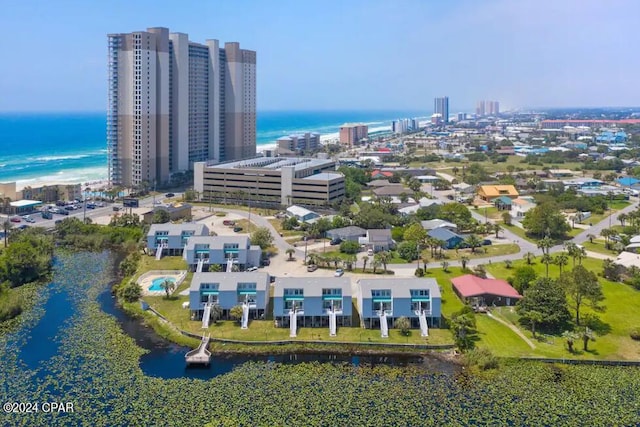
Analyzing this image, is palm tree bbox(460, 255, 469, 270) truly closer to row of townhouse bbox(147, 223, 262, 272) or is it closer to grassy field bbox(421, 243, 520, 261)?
grassy field bbox(421, 243, 520, 261)

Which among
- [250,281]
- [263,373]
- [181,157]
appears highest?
[181,157]

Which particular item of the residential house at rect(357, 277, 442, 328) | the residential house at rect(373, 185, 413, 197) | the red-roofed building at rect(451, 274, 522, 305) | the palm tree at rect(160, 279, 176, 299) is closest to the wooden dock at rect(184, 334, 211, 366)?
the residential house at rect(357, 277, 442, 328)

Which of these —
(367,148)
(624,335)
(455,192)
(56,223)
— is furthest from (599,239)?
(367,148)

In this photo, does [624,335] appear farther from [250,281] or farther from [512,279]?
[250,281]

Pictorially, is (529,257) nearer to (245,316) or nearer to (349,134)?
(245,316)

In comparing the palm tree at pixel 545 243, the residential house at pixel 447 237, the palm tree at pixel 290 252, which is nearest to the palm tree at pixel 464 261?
the residential house at pixel 447 237
